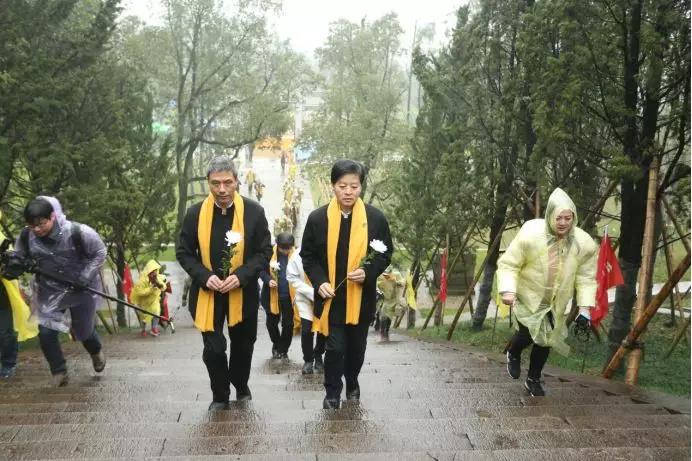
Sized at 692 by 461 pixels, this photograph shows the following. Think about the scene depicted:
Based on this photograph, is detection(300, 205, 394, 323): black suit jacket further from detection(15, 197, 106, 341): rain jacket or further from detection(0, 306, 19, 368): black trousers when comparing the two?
detection(0, 306, 19, 368): black trousers

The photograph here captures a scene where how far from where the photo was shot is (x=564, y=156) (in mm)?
9977

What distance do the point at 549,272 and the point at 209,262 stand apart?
2.40 metres

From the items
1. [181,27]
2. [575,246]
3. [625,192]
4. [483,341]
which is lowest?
[483,341]

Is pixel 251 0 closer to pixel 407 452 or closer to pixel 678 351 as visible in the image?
pixel 678 351

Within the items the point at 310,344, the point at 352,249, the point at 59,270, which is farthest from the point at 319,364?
the point at 352,249

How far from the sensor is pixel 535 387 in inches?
213

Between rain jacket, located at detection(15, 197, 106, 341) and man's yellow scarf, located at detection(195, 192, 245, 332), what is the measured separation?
155cm

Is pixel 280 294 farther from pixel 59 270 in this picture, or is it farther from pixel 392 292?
pixel 392 292

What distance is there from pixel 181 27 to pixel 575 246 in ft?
71.1

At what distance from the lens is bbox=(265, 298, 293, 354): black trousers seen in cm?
810

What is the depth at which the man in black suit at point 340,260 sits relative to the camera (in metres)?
4.84

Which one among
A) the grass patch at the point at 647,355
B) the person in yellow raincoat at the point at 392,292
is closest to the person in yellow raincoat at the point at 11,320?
the grass patch at the point at 647,355

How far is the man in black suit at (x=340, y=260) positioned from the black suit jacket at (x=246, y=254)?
0.29 metres

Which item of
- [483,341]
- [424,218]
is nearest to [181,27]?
[424,218]
